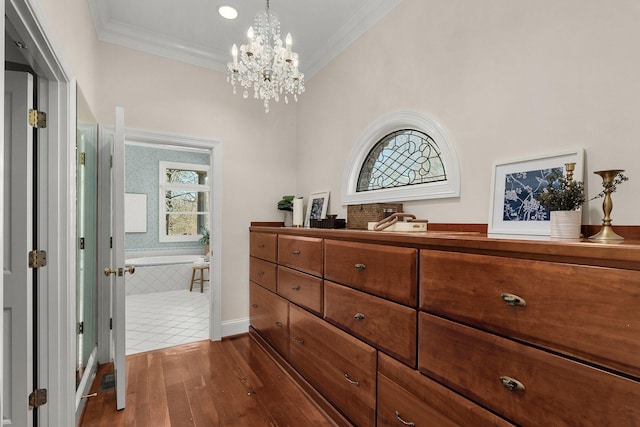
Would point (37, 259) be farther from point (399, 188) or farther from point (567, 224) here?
point (567, 224)

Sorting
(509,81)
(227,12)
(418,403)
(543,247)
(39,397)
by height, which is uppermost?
(227,12)

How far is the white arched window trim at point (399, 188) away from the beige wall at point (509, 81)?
6cm

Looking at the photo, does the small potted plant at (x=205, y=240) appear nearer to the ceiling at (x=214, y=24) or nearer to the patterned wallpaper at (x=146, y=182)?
the patterned wallpaper at (x=146, y=182)

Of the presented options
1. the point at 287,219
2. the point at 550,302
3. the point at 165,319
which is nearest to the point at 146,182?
the point at 165,319

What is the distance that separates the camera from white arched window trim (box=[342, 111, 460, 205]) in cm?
196

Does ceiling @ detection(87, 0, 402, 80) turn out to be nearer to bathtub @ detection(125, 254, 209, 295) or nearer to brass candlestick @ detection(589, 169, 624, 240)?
brass candlestick @ detection(589, 169, 624, 240)

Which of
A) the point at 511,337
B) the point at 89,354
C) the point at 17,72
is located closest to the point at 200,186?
the point at 89,354

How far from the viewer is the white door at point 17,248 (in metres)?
1.59

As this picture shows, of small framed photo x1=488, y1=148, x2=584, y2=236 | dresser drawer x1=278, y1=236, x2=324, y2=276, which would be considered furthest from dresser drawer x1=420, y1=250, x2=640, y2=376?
dresser drawer x1=278, y1=236, x2=324, y2=276

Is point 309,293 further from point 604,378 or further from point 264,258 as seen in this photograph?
point 604,378

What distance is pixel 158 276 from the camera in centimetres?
568

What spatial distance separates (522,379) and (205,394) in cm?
219

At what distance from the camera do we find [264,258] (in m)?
3.15

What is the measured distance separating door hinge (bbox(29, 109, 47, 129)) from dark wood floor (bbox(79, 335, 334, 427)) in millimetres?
1892
